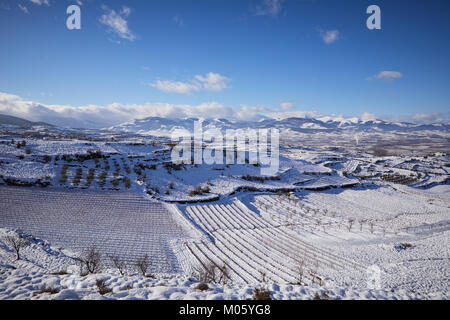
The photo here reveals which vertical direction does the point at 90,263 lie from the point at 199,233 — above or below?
above

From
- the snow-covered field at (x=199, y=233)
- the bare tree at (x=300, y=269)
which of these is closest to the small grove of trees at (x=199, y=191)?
the snow-covered field at (x=199, y=233)

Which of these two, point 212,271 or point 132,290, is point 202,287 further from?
point 212,271

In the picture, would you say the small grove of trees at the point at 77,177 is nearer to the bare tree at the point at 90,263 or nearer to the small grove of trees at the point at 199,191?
the small grove of trees at the point at 199,191

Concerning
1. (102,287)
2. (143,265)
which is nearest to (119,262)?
(143,265)

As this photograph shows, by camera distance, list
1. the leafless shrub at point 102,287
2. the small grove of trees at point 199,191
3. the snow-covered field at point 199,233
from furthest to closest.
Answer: the small grove of trees at point 199,191 → the snow-covered field at point 199,233 → the leafless shrub at point 102,287

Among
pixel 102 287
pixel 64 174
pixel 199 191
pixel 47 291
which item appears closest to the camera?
pixel 47 291

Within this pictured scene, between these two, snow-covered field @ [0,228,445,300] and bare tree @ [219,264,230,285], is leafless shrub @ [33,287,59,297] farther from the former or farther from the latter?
bare tree @ [219,264,230,285]

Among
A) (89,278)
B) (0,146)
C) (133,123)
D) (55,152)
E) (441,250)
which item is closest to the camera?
(89,278)

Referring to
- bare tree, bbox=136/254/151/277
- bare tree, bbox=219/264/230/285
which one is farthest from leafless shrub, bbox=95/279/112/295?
bare tree, bbox=219/264/230/285
